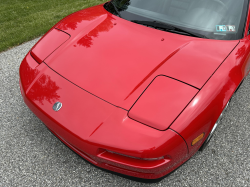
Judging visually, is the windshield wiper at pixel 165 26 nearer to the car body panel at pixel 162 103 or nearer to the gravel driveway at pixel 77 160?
the car body panel at pixel 162 103

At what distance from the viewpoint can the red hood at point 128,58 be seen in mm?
1636

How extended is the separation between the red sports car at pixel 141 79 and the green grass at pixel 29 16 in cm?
223

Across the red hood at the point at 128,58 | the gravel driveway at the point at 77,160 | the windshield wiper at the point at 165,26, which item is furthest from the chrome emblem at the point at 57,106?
the windshield wiper at the point at 165,26

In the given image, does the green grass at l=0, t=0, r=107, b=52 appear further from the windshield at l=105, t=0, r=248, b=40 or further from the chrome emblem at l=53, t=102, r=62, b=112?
the chrome emblem at l=53, t=102, r=62, b=112

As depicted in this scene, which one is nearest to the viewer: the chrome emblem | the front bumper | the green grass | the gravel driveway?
the front bumper

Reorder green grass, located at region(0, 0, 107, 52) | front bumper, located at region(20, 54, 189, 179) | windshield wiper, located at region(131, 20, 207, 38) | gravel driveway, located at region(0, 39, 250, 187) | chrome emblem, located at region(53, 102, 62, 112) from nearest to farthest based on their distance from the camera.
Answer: front bumper, located at region(20, 54, 189, 179)
chrome emblem, located at region(53, 102, 62, 112)
gravel driveway, located at region(0, 39, 250, 187)
windshield wiper, located at region(131, 20, 207, 38)
green grass, located at region(0, 0, 107, 52)

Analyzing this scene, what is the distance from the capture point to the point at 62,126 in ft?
5.04

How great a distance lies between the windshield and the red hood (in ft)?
0.40

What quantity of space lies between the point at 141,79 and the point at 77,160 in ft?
3.44

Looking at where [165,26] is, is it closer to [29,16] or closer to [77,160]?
[77,160]

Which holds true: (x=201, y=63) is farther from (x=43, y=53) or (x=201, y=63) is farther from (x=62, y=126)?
(x=43, y=53)

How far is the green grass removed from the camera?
4.14 metres

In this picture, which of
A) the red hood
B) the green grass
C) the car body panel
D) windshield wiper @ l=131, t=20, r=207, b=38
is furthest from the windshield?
the green grass

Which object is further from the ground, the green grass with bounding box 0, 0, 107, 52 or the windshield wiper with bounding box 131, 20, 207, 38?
the windshield wiper with bounding box 131, 20, 207, 38
